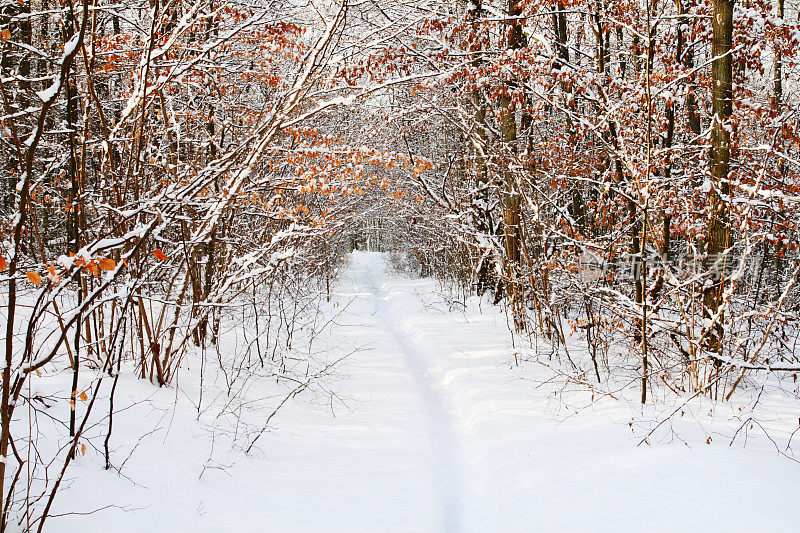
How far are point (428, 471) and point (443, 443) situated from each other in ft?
2.50

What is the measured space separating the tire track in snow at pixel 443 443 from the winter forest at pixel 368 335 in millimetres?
35

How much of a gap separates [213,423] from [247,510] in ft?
3.77

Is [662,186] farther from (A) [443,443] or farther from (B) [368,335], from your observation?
(B) [368,335]

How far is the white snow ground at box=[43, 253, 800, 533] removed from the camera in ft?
9.79

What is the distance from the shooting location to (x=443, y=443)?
4.91 meters

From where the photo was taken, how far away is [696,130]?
11.6 meters

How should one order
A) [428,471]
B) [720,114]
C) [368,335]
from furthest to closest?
[368,335] < [720,114] < [428,471]

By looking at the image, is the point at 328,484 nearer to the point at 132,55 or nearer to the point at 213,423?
the point at 213,423

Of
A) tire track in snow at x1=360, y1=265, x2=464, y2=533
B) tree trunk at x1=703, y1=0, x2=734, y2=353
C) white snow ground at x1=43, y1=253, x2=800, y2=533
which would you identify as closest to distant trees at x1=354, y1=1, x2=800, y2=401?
tree trunk at x1=703, y1=0, x2=734, y2=353

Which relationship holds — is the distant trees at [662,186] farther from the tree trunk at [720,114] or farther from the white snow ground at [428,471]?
the white snow ground at [428,471]

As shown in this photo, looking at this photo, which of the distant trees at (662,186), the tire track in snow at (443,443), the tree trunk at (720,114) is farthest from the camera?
the tree trunk at (720,114)

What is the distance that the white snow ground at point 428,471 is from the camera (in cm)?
298

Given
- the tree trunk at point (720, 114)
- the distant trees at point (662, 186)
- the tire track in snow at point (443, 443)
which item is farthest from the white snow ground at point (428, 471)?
the tree trunk at point (720, 114)

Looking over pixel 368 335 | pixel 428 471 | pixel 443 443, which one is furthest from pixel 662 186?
pixel 368 335
